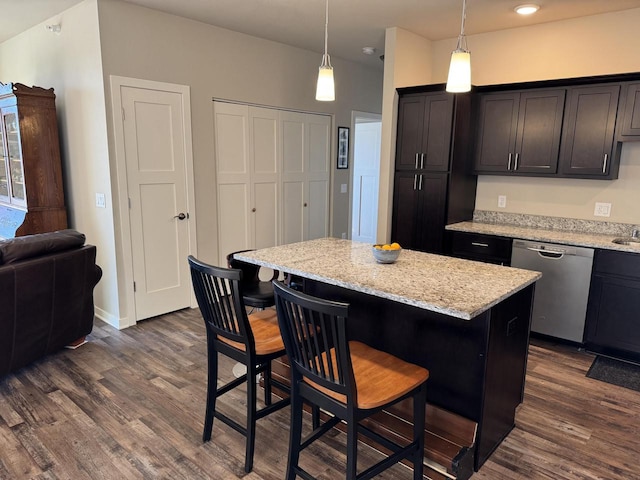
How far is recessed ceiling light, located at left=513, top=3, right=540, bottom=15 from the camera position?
3357 mm

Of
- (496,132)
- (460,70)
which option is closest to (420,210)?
(496,132)

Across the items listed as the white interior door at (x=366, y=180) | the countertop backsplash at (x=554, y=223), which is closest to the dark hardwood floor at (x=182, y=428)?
the countertop backsplash at (x=554, y=223)

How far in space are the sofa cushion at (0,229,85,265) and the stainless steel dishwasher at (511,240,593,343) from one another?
135 inches

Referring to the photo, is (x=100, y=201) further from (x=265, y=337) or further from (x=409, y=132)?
(x=409, y=132)

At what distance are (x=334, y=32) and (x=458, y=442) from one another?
3708 mm

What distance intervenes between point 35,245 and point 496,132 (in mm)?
3769

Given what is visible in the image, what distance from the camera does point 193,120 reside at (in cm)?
407

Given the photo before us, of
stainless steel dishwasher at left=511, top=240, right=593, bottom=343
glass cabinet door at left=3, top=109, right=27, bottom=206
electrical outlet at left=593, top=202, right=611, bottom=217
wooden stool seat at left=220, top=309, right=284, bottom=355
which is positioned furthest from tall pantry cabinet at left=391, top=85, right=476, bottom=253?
glass cabinet door at left=3, top=109, right=27, bottom=206

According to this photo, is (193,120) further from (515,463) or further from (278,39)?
(515,463)

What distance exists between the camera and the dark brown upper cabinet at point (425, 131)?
12.7ft

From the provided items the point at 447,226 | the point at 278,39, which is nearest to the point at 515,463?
the point at 447,226

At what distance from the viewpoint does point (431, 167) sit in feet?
13.2

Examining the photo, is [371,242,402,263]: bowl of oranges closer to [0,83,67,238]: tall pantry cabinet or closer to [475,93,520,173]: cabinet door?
[475,93,520,173]: cabinet door

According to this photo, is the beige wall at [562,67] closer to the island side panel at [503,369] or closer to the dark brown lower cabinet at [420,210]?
the dark brown lower cabinet at [420,210]
